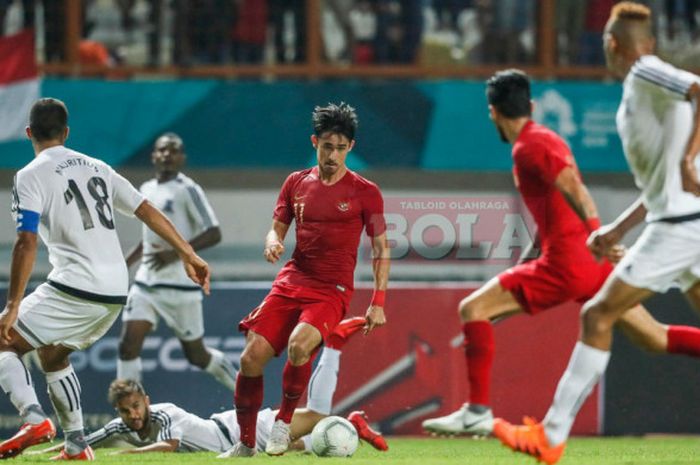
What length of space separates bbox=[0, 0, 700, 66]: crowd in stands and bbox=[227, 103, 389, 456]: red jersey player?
707 centimetres

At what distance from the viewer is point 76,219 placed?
305 inches

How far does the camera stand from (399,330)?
11195mm

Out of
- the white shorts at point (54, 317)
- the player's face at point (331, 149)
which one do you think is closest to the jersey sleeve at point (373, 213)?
the player's face at point (331, 149)

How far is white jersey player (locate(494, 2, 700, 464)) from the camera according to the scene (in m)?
6.70

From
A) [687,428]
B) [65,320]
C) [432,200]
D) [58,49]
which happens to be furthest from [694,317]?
[58,49]

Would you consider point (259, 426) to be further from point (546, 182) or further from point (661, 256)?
point (661, 256)

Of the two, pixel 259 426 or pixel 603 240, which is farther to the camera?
pixel 259 426

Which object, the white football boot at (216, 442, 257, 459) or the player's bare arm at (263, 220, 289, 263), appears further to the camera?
the white football boot at (216, 442, 257, 459)

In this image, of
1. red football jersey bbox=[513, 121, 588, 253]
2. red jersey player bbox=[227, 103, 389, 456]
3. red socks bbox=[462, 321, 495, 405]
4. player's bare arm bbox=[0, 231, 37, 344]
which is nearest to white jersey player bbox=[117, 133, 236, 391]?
red jersey player bbox=[227, 103, 389, 456]

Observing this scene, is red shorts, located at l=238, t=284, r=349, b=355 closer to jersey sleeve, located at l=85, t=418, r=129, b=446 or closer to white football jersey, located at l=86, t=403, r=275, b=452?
white football jersey, located at l=86, t=403, r=275, b=452

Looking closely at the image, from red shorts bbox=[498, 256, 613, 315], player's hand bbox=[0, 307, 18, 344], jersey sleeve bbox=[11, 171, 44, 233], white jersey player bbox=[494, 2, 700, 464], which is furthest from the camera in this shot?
jersey sleeve bbox=[11, 171, 44, 233]

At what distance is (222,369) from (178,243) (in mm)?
3101

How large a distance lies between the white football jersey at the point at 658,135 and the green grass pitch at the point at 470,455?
5.51 feet

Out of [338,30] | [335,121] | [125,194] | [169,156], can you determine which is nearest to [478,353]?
[335,121]
